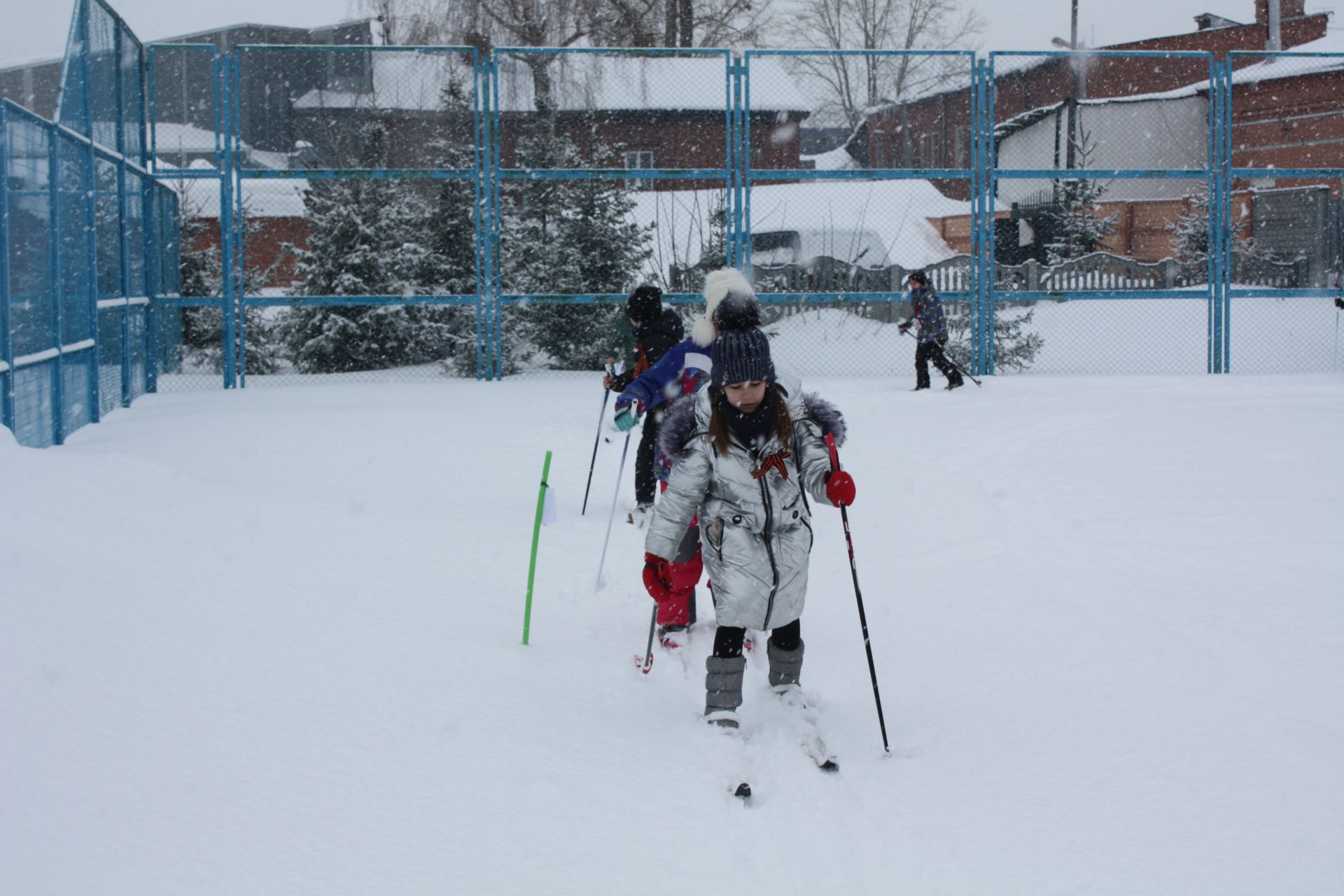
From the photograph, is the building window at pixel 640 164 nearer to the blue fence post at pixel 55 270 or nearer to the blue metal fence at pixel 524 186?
the blue metal fence at pixel 524 186

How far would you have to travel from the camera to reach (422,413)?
1301cm

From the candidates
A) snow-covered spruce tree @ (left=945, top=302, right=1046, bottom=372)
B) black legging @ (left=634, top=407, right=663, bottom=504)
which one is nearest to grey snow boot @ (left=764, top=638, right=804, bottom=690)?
black legging @ (left=634, top=407, right=663, bottom=504)

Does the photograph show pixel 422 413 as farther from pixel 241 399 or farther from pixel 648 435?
pixel 648 435

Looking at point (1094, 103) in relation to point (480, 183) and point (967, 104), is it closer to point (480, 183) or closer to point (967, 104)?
point (967, 104)

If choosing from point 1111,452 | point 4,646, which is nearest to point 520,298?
point 1111,452

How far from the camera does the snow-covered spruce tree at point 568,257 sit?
57.1 ft

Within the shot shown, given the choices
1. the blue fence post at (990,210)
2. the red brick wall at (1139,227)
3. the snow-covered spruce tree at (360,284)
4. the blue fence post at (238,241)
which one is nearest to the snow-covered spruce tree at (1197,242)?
the red brick wall at (1139,227)

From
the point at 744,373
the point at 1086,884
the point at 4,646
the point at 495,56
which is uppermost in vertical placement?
the point at 495,56

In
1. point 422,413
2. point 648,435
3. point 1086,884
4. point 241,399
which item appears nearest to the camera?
point 1086,884

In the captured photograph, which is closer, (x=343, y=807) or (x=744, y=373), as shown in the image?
(x=343, y=807)

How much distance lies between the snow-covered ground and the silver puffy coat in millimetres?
503

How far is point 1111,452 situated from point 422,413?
6595 millimetres

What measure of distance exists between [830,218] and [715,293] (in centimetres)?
1747

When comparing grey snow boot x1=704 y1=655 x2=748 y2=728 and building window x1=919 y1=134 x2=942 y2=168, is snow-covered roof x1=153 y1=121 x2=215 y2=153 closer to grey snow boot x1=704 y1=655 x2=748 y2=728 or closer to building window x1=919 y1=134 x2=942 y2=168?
building window x1=919 y1=134 x2=942 y2=168
